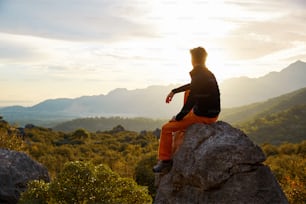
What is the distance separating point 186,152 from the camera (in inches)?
431

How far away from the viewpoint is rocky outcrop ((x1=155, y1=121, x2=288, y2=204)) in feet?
33.6

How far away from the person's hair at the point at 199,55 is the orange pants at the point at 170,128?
4.50 ft

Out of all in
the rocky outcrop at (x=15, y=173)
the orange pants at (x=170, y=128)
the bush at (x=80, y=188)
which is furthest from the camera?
the rocky outcrop at (x=15, y=173)

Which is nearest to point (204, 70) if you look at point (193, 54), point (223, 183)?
point (193, 54)

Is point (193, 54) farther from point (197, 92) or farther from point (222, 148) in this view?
point (222, 148)

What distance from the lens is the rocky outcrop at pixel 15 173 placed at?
57.5ft

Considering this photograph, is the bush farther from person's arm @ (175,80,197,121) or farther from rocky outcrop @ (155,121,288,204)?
person's arm @ (175,80,197,121)

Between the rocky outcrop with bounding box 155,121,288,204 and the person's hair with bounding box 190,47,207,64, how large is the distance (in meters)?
1.80

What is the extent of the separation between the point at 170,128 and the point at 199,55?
202 centimetres

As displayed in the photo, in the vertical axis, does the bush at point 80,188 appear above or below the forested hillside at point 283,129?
above

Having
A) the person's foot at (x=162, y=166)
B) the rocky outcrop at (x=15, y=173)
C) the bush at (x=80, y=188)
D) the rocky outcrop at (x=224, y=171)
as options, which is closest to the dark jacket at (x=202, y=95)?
the rocky outcrop at (x=224, y=171)

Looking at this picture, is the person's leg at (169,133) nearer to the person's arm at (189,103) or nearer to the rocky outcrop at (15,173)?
the person's arm at (189,103)

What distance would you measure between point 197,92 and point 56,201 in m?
6.45

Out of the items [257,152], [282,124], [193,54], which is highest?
[193,54]
